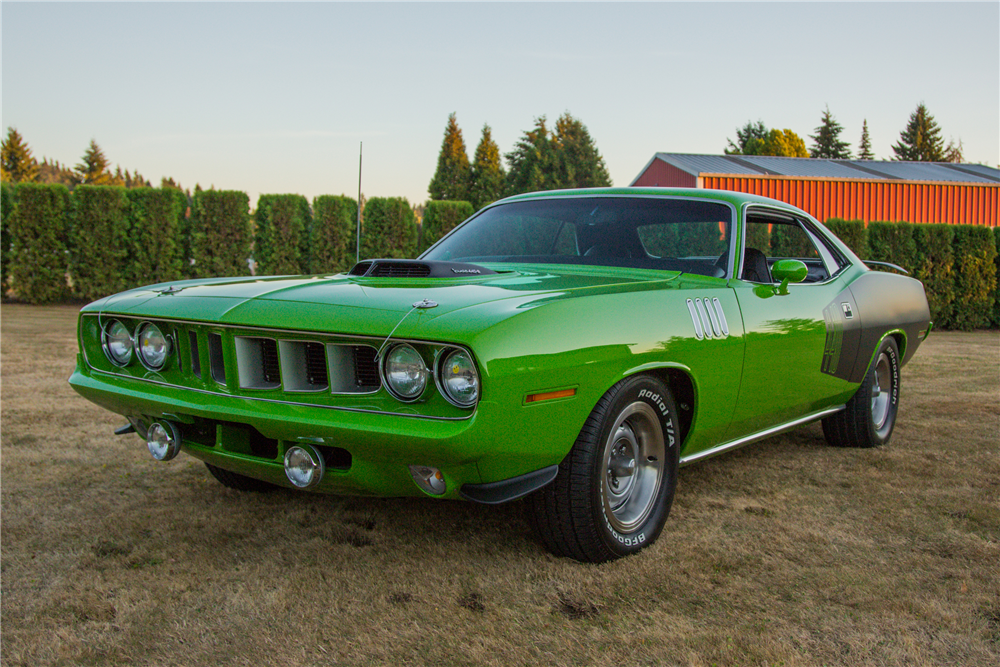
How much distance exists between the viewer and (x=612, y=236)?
368 centimetres

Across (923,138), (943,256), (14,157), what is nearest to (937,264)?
(943,256)

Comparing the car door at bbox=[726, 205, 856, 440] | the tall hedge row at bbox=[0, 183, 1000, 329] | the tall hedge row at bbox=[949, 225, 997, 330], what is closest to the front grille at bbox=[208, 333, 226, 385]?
the car door at bbox=[726, 205, 856, 440]

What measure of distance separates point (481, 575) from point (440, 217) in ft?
44.3

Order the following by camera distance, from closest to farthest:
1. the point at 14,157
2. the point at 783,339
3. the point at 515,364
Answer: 1. the point at 515,364
2. the point at 783,339
3. the point at 14,157

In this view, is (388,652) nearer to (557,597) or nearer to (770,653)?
(557,597)

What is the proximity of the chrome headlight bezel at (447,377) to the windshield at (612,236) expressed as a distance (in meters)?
1.44

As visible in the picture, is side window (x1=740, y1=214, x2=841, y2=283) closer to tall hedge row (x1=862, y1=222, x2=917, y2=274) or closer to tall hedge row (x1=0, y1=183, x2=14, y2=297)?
tall hedge row (x1=862, y1=222, x2=917, y2=274)

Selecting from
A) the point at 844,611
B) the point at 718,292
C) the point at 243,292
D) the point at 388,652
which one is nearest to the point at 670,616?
the point at 844,611

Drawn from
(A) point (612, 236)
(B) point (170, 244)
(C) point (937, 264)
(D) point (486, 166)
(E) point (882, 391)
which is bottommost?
(E) point (882, 391)

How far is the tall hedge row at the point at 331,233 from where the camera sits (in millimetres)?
14844

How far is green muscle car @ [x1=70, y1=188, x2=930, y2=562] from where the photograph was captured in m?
2.34

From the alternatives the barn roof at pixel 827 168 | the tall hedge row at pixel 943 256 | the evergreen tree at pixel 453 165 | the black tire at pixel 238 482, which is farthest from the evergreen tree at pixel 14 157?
the black tire at pixel 238 482

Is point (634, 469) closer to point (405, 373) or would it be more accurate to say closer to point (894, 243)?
point (405, 373)

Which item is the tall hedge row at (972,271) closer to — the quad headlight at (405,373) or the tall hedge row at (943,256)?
the tall hedge row at (943,256)
